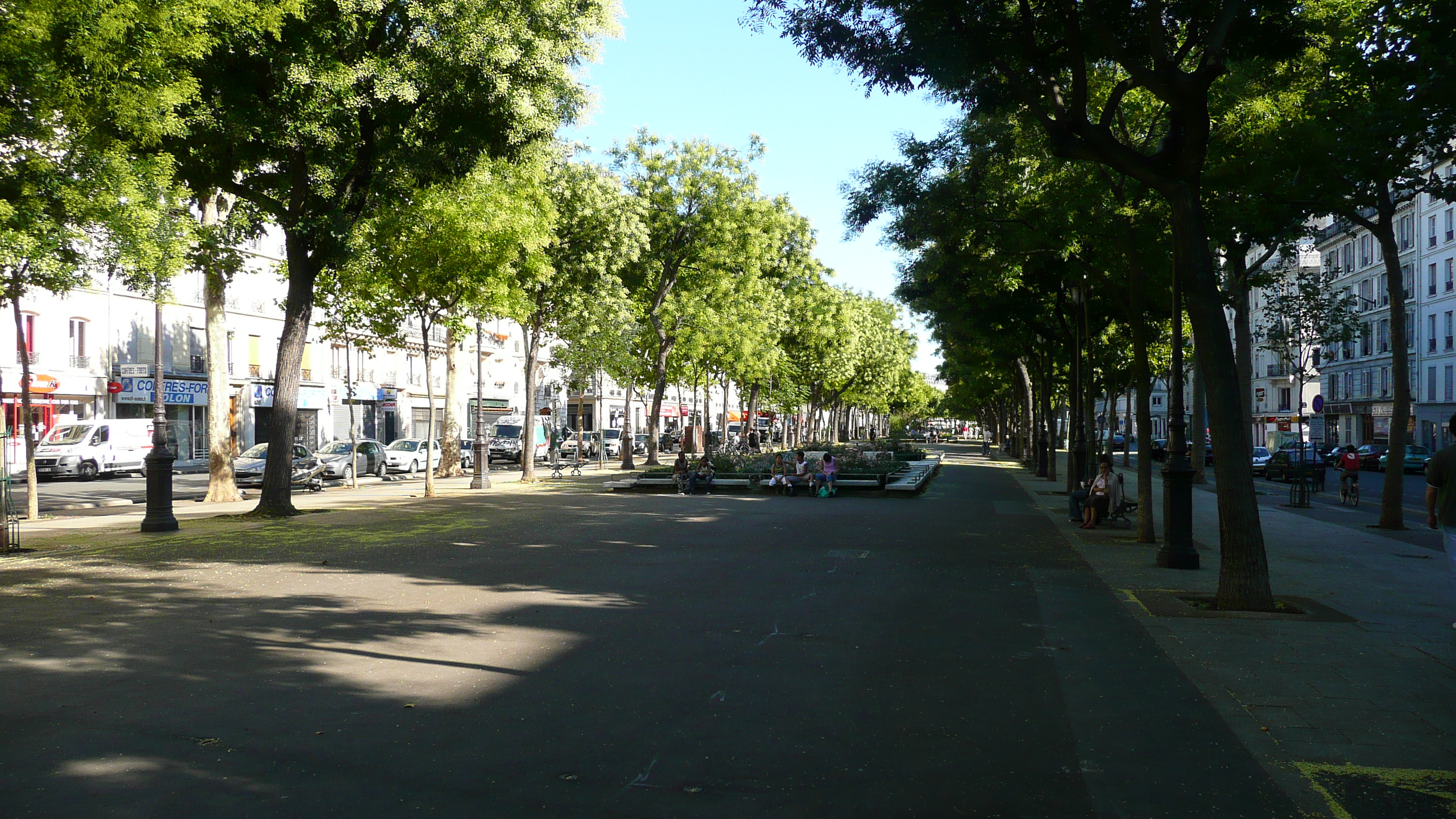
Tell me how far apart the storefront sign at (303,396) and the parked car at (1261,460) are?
4028 cm

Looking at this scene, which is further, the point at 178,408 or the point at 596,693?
the point at 178,408

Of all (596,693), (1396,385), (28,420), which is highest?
(1396,385)

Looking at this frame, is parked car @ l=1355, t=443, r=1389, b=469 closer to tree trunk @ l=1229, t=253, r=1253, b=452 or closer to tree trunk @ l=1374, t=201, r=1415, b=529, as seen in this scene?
tree trunk @ l=1229, t=253, r=1253, b=452

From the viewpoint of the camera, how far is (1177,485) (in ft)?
39.1

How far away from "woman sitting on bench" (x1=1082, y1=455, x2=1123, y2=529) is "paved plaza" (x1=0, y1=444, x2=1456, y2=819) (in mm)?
4400

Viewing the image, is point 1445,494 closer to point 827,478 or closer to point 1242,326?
point 827,478

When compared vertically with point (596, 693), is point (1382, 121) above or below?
above

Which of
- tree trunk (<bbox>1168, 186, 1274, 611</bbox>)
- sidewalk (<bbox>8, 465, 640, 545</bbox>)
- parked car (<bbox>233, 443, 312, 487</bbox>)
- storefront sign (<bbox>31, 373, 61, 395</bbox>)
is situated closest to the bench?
sidewalk (<bbox>8, 465, 640, 545</bbox>)

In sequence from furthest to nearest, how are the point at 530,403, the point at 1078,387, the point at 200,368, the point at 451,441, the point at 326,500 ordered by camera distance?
the point at 200,368 → the point at 451,441 → the point at 530,403 → the point at 326,500 → the point at 1078,387

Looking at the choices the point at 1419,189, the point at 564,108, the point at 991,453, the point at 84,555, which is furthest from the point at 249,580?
the point at 991,453

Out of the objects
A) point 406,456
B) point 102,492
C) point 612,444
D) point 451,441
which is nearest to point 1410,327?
point 612,444

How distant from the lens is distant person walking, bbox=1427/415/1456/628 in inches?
304

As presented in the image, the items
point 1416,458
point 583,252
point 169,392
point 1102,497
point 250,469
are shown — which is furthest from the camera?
point 169,392

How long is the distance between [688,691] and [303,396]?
4782 centimetres
